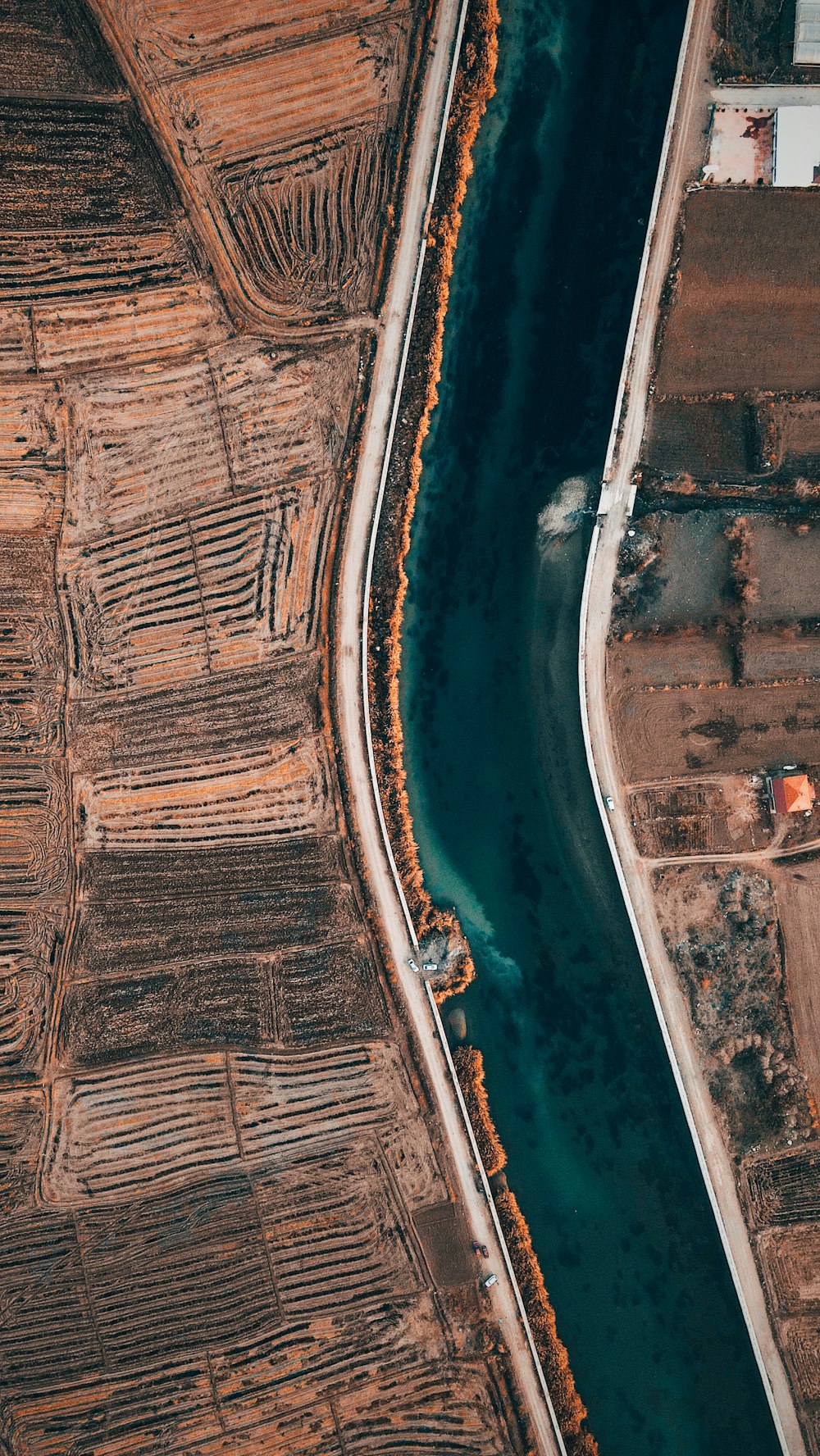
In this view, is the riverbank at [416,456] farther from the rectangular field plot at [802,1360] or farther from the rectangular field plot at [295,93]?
the rectangular field plot at [802,1360]

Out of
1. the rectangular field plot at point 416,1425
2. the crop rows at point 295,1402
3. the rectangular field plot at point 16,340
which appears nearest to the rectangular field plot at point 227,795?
the rectangular field plot at point 16,340

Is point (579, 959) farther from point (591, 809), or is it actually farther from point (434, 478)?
point (434, 478)

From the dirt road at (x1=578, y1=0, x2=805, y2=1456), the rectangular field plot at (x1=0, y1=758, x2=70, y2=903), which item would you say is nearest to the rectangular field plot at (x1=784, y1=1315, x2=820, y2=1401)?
the dirt road at (x1=578, y1=0, x2=805, y2=1456)

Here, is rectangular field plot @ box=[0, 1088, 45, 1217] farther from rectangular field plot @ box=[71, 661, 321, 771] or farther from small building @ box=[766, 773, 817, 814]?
small building @ box=[766, 773, 817, 814]

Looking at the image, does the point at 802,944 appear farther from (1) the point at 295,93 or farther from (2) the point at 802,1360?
(1) the point at 295,93

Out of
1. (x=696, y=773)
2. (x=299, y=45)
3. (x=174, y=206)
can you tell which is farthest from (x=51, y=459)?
(x=696, y=773)

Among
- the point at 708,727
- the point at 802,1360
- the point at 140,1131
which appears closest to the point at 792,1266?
the point at 802,1360
